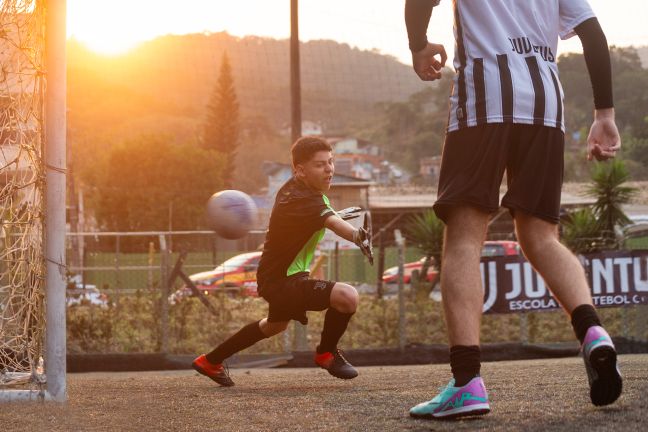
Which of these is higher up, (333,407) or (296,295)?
(296,295)

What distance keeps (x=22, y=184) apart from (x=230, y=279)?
8.57 metres

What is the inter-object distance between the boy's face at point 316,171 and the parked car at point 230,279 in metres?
7.17

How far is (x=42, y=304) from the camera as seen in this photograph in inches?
187

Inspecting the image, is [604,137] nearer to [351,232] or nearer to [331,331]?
[351,232]

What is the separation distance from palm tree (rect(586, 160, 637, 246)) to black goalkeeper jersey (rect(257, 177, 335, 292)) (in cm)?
965

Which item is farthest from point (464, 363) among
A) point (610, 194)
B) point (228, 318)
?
point (610, 194)

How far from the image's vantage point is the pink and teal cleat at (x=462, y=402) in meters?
3.31

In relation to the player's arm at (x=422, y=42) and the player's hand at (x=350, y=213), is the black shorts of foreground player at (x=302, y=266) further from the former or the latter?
the player's arm at (x=422, y=42)

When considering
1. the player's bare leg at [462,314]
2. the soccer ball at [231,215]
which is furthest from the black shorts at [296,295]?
the soccer ball at [231,215]

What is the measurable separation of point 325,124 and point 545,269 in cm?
15142

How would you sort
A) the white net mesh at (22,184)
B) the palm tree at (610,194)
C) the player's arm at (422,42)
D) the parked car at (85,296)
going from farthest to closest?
the palm tree at (610,194) < the parked car at (85,296) < the white net mesh at (22,184) < the player's arm at (422,42)

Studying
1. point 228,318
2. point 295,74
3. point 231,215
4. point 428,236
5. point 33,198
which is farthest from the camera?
point 295,74

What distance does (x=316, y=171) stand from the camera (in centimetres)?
576

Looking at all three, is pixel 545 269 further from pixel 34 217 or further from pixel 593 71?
pixel 34 217
